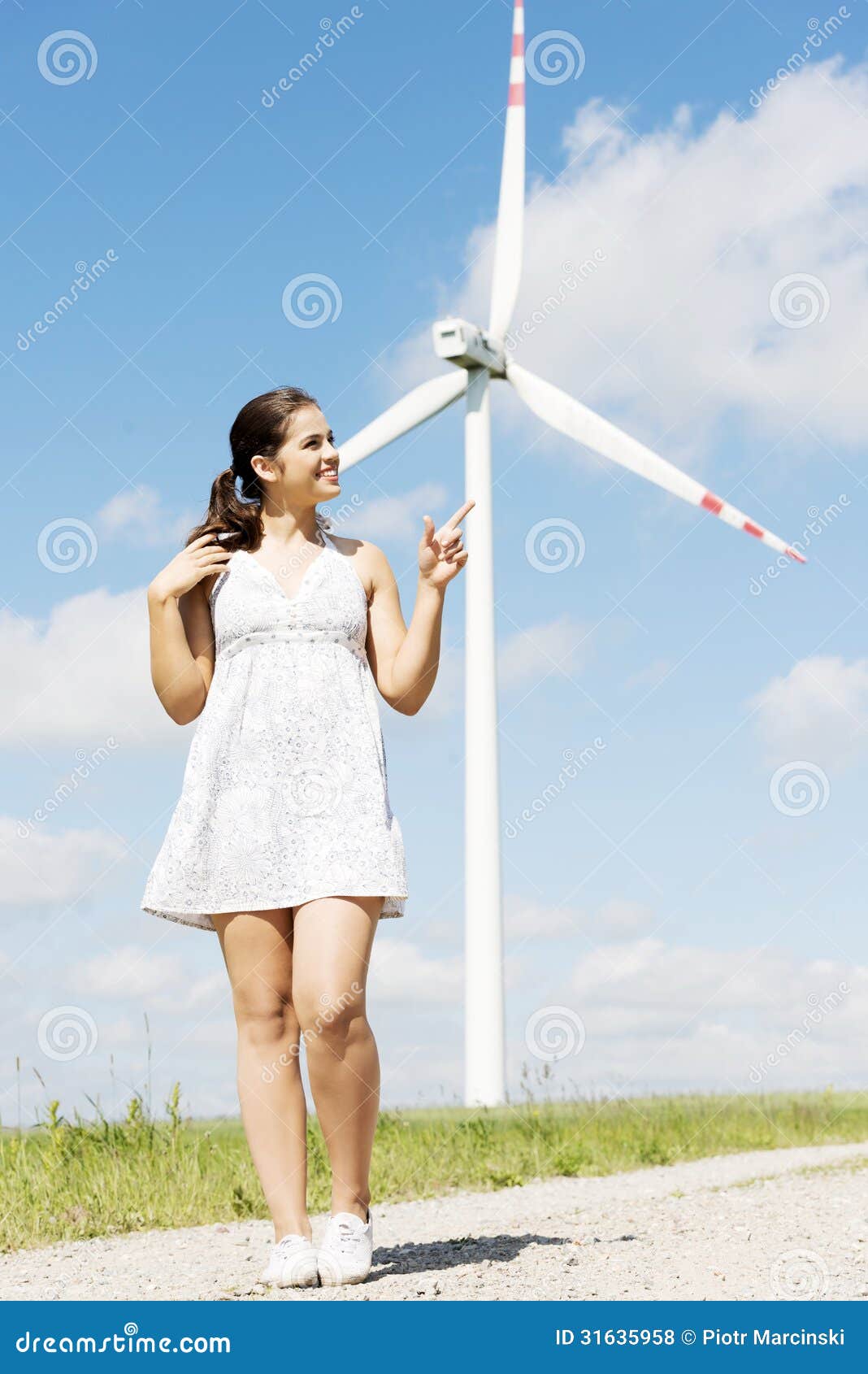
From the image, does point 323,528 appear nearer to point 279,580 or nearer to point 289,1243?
point 279,580

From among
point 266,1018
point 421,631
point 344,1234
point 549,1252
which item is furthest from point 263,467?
point 549,1252

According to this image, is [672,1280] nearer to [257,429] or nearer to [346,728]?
[346,728]

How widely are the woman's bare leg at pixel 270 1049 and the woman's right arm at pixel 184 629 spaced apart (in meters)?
0.76

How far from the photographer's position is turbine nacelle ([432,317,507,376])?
15820 mm

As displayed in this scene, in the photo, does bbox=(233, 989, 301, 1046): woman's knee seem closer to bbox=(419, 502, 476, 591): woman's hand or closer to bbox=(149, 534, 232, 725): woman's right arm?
bbox=(149, 534, 232, 725): woman's right arm

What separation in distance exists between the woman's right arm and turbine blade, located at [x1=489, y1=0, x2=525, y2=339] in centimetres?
1229

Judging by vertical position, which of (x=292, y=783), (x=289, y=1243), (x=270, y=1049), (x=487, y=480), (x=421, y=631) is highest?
(x=487, y=480)

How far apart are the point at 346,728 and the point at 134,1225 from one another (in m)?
3.22

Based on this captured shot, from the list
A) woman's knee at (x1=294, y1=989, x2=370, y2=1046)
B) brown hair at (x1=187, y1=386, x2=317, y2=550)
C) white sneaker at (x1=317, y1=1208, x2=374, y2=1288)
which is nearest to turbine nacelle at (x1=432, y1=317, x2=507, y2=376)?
brown hair at (x1=187, y1=386, x2=317, y2=550)

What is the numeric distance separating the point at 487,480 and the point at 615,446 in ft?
4.67

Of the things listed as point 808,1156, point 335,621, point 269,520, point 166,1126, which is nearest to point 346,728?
point 335,621

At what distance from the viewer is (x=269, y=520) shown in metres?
4.85

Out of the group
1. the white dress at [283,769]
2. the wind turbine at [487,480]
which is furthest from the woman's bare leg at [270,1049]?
the wind turbine at [487,480]

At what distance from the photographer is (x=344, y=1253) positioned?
169 inches
